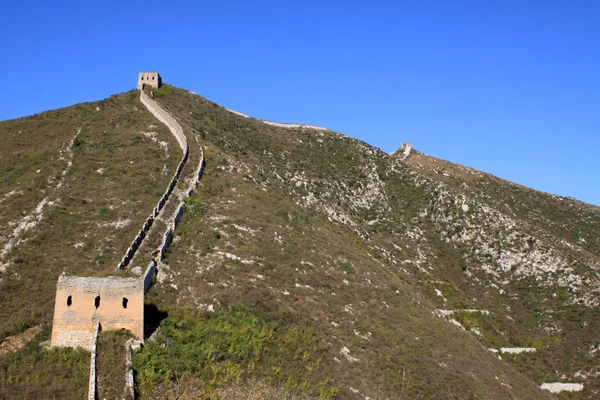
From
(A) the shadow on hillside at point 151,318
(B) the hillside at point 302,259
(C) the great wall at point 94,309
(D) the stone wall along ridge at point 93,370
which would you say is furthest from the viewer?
(B) the hillside at point 302,259

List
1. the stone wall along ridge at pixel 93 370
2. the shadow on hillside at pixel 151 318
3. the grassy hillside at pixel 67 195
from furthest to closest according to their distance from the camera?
1. the grassy hillside at pixel 67 195
2. the shadow on hillside at pixel 151 318
3. the stone wall along ridge at pixel 93 370

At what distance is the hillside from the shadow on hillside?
35 cm

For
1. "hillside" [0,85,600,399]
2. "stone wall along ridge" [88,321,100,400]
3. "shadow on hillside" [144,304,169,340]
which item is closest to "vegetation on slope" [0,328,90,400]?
"hillside" [0,85,600,399]

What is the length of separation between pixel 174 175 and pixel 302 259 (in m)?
12.6

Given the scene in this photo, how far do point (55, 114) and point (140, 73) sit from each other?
13263 mm

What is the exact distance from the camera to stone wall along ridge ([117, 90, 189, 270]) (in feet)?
108

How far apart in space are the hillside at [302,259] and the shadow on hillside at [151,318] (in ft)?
1.14

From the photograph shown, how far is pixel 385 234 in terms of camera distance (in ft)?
199

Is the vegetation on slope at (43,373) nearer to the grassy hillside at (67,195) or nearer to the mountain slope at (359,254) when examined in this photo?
the grassy hillside at (67,195)

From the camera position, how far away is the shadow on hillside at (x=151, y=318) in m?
25.7

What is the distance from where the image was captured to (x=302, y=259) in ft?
132

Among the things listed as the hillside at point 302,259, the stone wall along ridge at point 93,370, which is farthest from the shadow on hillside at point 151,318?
the stone wall along ridge at point 93,370

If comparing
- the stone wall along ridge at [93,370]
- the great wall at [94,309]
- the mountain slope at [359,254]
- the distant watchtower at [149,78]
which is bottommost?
the stone wall along ridge at [93,370]

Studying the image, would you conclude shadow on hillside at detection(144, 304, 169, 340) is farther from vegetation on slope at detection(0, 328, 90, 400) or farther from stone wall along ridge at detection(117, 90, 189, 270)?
stone wall along ridge at detection(117, 90, 189, 270)
